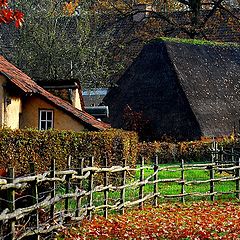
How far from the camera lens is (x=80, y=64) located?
39.3m

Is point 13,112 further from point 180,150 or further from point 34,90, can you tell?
point 180,150

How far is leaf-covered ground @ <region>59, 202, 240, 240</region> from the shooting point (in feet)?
41.3

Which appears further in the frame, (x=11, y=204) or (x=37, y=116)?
(x=37, y=116)

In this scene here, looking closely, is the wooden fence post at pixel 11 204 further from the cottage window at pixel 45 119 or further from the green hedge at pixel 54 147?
the cottage window at pixel 45 119

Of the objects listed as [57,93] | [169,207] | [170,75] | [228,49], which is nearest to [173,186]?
[169,207]

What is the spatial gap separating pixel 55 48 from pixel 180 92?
752 centimetres

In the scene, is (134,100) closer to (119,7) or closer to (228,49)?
(228,49)

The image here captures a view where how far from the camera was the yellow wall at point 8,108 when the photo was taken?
24.4 m

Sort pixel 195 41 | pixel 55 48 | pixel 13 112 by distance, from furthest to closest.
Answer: pixel 195 41
pixel 55 48
pixel 13 112

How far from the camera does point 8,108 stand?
81.7 feet

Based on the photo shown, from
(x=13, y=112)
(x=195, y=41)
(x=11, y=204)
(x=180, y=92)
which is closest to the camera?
(x=11, y=204)

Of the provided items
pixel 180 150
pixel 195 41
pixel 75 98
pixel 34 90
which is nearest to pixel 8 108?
pixel 34 90

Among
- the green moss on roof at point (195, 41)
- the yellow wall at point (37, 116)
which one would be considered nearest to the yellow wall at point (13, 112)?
the yellow wall at point (37, 116)

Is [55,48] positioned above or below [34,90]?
above
